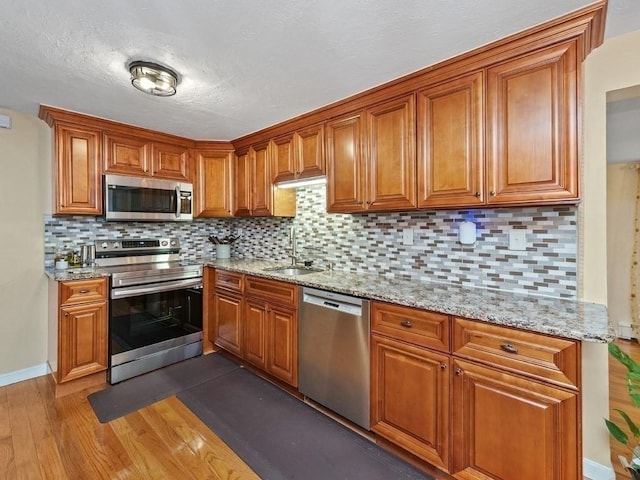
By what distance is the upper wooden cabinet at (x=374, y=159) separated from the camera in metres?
2.00

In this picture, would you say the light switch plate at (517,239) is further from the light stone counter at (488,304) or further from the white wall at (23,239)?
the white wall at (23,239)

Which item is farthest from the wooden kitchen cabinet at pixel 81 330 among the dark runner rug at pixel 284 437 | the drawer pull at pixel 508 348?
the drawer pull at pixel 508 348

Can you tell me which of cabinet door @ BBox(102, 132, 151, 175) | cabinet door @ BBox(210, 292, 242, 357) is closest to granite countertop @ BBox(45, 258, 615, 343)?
Result: cabinet door @ BBox(210, 292, 242, 357)

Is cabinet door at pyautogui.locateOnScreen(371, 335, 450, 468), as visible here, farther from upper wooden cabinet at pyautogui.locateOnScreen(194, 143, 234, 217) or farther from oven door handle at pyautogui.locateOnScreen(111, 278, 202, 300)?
upper wooden cabinet at pyautogui.locateOnScreen(194, 143, 234, 217)

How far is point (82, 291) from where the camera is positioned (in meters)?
2.46

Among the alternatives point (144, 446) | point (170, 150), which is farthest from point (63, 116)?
point (144, 446)

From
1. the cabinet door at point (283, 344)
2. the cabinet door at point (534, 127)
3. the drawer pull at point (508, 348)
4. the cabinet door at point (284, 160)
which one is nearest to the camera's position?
the drawer pull at point (508, 348)

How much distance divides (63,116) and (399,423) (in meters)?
3.38

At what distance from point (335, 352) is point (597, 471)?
4.76 feet

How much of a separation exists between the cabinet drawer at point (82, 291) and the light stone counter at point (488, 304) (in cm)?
153

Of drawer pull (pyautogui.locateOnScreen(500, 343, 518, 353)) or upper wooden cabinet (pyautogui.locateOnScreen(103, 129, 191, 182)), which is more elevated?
upper wooden cabinet (pyautogui.locateOnScreen(103, 129, 191, 182))

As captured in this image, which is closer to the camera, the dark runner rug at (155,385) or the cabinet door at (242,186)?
the dark runner rug at (155,385)

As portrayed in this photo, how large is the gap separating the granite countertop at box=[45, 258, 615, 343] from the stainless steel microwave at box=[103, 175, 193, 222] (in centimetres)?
66

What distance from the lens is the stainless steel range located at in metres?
2.63
